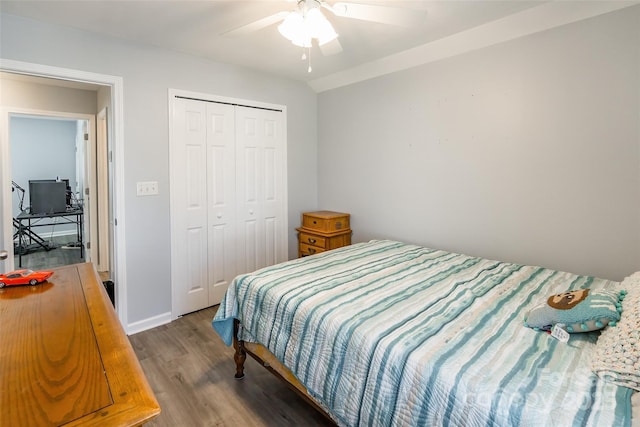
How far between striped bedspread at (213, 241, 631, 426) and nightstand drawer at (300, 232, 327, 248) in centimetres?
116

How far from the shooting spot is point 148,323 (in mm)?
2766

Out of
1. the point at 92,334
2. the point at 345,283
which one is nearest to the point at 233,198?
the point at 345,283

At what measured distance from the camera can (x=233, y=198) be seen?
3.22 meters

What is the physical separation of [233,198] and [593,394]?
9.42 ft

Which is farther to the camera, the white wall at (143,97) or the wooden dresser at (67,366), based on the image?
the white wall at (143,97)

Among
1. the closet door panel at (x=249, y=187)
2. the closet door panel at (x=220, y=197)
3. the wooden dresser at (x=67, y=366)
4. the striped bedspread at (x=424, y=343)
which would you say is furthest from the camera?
the closet door panel at (x=249, y=187)

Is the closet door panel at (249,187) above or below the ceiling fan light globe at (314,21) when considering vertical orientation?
below

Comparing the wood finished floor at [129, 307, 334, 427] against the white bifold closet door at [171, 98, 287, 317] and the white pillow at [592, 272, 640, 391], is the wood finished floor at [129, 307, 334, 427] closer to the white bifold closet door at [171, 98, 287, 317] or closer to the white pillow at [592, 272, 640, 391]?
the white bifold closet door at [171, 98, 287, 317]

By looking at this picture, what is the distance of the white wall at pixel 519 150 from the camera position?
1.94 metres

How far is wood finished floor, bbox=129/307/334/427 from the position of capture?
69.5 inches

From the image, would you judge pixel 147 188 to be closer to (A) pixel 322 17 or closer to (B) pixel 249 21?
(B) pixel 249 21

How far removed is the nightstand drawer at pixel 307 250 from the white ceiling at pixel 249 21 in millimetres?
1819

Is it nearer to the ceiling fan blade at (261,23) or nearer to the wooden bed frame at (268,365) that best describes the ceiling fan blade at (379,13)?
the ceiling fan blade at (261,23)

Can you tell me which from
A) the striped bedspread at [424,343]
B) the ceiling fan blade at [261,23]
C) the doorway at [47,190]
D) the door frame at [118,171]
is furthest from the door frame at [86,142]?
the striped bedspread at [424,343]
